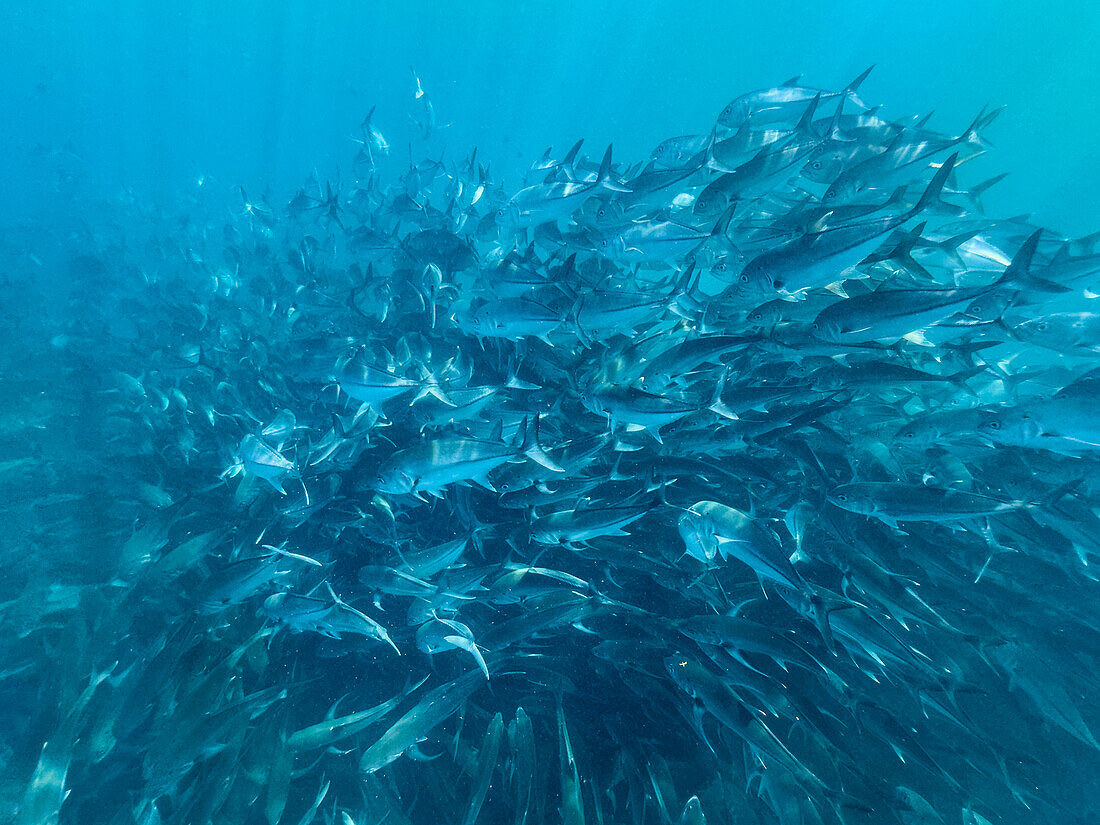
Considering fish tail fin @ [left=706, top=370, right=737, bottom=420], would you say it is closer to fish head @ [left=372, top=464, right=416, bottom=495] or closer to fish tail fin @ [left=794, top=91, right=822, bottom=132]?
fish head @ [left=372, top=464, right=416, bottom=495]

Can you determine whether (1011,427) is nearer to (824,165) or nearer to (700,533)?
(700,533)

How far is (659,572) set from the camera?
11.6 ft

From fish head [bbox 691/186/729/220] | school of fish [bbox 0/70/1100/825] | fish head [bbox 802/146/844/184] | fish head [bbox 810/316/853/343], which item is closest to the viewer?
fish head [bbox 810/316/853/343]

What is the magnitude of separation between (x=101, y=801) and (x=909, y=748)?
5353mm

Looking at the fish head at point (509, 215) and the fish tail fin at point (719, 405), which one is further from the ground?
the fish head at point (509, 215)

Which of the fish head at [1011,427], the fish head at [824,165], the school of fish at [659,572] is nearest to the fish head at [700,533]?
the school of fish at [659,572]

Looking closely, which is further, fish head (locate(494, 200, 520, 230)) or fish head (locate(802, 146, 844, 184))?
fish head (locate(494, 200, 520, 230))

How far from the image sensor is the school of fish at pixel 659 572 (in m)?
2.89

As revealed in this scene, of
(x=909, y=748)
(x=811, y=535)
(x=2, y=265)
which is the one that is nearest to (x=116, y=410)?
(x=811, y=535)

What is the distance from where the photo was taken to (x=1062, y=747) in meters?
3.34

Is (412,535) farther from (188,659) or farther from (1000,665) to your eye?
(1000,665)

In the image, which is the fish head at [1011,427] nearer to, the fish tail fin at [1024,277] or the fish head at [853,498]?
the fish tail fin at [1024,277]

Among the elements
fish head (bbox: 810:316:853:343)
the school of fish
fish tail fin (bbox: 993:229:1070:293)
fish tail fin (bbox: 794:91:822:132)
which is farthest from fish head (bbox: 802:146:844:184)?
fish head (bbox: 810:316:853:343)

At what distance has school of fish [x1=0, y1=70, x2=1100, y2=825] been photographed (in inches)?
114
